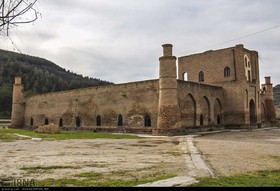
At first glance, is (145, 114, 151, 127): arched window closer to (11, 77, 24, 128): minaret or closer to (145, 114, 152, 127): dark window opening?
(145, 114, 152, 127): dark window opening

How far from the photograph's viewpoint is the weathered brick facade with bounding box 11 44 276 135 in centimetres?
2425

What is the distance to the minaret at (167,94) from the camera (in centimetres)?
2341

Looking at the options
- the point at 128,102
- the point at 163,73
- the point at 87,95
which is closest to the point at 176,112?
the point at 163,73

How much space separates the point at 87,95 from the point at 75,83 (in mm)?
56944

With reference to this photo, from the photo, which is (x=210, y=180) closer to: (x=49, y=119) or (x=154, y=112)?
(x=154, y=112)

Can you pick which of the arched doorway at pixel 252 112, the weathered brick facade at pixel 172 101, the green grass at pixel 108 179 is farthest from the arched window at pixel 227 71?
the green grass at pixel 108 179

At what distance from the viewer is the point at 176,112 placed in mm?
23500

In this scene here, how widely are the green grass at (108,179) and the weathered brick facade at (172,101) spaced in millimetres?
16450

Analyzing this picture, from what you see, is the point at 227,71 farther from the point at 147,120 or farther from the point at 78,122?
the point at 78,122

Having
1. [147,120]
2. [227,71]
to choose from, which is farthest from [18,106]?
[227,71]

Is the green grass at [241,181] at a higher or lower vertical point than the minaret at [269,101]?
lower

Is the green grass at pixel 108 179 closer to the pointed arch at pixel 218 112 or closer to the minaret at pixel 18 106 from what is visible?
the pointed arch at pixel 218 112

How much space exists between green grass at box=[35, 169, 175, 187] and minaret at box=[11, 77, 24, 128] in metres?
38.9

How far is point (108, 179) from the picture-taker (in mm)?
6379
